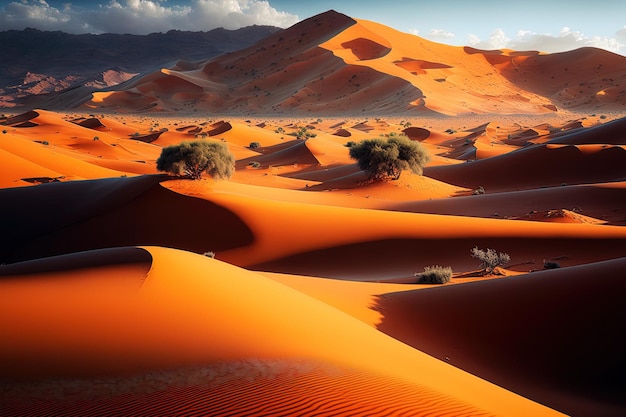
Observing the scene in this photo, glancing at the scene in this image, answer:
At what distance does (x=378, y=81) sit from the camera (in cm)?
8688

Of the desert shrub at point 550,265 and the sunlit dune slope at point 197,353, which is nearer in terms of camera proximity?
the sunlit dune slope at point 197,353

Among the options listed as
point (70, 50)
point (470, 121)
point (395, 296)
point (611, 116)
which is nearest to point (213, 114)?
point (470, 121)

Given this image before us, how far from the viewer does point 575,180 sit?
29359 mm

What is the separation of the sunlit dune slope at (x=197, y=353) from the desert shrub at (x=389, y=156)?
2070 cm

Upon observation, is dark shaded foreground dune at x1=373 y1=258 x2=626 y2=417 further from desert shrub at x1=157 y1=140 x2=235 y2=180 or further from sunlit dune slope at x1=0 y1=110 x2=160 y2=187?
sunlit dune slope at x1=0 y1=110 x2=160 y2=187

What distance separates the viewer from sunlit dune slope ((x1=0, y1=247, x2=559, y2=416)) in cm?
431

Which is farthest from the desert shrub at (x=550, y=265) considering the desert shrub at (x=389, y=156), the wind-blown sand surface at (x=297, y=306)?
the desert shrub at (x=389, y=156)

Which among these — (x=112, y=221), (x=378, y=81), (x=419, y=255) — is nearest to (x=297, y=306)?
(x=419, y=255)

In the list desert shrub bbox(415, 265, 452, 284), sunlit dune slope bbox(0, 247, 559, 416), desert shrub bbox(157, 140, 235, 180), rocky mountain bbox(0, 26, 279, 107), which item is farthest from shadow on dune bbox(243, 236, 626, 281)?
rocky mountain bbox(0, 26, 279, 107)

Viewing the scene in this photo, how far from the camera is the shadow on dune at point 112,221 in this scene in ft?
55.9

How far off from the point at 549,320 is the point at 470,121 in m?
62.8

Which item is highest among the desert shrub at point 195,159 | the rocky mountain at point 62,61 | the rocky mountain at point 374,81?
the rocky mountain at point 62,61

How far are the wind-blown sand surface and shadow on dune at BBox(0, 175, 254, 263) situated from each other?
0.24 ft

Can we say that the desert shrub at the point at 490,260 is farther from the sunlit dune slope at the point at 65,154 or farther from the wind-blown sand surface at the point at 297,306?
the sunlit dune slope at the point at 65,154
